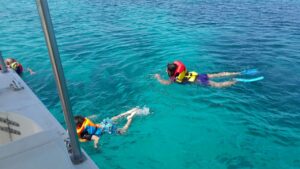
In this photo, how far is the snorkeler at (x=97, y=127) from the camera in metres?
5.82

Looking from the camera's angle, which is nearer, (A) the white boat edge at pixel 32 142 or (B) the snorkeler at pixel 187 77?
(A) the white boat edge at pixel 32 142

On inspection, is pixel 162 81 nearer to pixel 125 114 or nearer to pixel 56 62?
pixel 125 114

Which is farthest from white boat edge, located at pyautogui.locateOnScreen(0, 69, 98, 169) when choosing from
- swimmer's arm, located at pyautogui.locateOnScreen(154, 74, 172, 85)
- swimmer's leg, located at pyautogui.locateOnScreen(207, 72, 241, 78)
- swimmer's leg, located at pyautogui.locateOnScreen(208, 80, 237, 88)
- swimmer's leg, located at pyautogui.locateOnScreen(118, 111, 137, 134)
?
swimmer's leg, located at pyautogui.locateOnScreen(207, 72, 241, 78)

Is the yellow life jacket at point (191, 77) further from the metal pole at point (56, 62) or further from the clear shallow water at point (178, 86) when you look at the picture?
the metal pole at point (56, 62)

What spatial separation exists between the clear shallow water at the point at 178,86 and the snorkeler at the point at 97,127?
189 millimetres

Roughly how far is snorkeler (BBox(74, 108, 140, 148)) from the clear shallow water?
0.19 metres

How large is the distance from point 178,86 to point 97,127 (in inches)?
128

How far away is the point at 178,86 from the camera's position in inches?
334

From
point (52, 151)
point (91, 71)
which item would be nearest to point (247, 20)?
point (91, 71)

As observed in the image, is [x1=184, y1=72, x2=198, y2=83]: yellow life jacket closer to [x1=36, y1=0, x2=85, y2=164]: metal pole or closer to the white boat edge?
the white boat edge

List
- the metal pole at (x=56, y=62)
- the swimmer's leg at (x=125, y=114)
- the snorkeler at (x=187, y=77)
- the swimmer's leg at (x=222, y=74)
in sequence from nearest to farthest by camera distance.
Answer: the metal pole at (x=56, y=62), the swimmer's leg at (x=125, y=114), the snorkeler at (x=187, y=77), the swimmer's leg at (x=222, y=74)

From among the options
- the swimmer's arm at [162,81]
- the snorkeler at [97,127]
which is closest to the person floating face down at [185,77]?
the swimmer's arm at [162,81]

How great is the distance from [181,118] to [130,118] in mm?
1263

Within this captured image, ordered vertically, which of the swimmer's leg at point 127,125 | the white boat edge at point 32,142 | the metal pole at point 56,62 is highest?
the metal pole at point 56,62
